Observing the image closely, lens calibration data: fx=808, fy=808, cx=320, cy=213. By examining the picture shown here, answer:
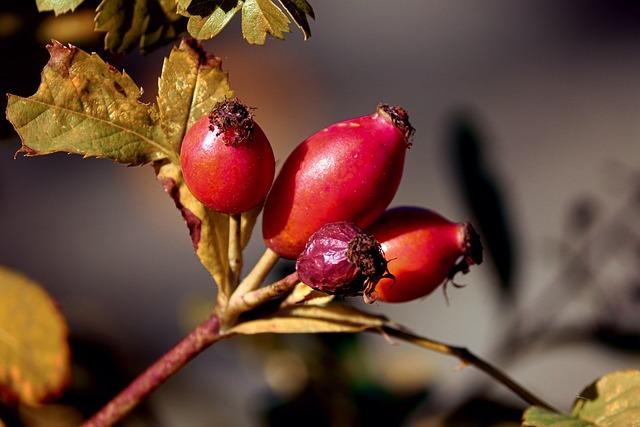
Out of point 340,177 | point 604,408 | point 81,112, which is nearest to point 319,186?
point 340,177

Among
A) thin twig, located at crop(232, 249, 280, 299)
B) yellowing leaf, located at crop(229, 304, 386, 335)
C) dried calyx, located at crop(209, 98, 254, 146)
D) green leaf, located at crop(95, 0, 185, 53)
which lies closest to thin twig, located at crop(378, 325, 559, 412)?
yellowing leaf, located at crop(229, 304, 386, 335)

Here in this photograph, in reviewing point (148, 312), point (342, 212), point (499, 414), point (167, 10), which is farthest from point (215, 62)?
point (148, 312)

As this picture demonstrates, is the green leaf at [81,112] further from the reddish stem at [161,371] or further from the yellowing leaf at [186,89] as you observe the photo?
the reddish stem at [161,371]

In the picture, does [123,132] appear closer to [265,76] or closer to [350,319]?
[350,319]

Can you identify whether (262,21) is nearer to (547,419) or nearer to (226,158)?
(226,158)

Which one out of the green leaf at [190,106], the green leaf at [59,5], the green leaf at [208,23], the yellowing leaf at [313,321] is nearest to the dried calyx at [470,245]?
the yellowing leaf at [313,321]
